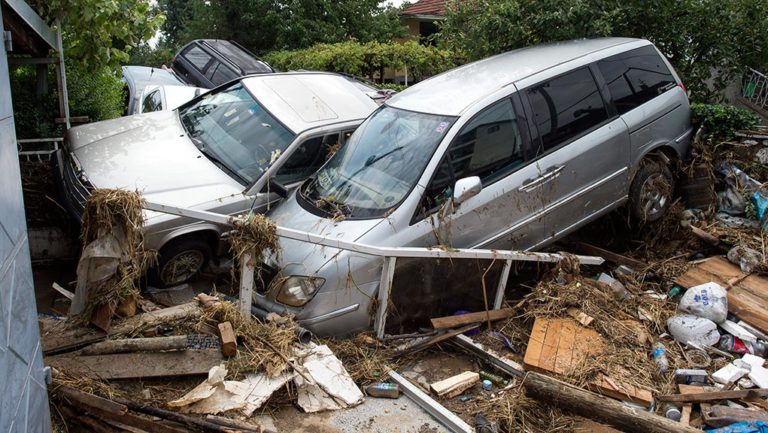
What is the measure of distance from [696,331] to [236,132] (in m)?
4.72

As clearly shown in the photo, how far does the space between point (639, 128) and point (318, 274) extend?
12.2 feet

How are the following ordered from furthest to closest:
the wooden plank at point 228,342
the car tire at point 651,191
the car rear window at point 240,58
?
the car rear window at point 240,58
the car tire at point 651,191
the wooden plank at point 228,342

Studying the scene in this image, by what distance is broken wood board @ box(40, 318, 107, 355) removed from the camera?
4.03 meters

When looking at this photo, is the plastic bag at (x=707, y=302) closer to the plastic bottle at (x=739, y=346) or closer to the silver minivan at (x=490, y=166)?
the plastic bottle at (x=739, y=346)

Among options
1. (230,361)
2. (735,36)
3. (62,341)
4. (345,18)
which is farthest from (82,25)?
(345,18)

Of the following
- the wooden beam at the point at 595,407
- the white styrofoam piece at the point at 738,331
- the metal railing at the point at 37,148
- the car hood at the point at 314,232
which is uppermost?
the metal railing at the point at 37,148

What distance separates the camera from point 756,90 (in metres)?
Answer: 11.5

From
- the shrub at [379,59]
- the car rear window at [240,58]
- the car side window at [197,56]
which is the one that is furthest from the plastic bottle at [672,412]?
the shrub at [379,59]

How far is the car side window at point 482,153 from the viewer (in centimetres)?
539

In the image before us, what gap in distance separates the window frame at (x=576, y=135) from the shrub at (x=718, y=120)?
1.58 meters

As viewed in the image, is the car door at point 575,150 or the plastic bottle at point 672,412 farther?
the car door at point 575,150

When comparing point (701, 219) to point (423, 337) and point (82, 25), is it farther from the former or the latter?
point (82, 25)

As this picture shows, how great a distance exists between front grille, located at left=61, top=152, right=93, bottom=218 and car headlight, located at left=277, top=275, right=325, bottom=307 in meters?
1.94

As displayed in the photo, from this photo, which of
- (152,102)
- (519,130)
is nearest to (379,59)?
(152,102)
